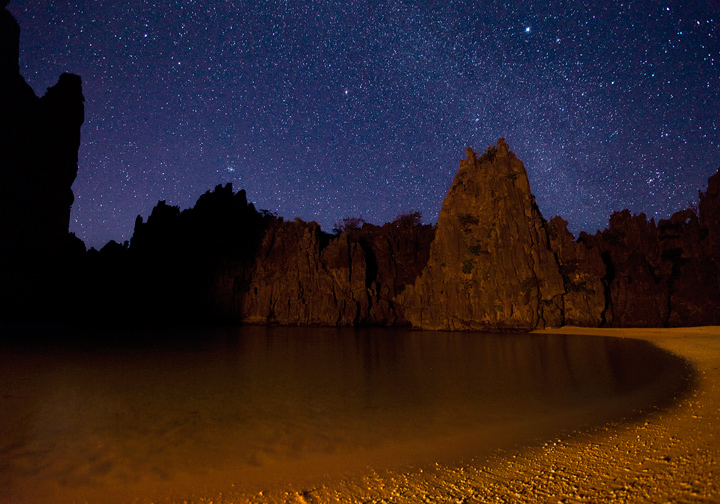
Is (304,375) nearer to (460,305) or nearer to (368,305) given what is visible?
(460,305)

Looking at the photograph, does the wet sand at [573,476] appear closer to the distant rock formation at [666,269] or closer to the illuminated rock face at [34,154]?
the distant rock formation at [666,269]

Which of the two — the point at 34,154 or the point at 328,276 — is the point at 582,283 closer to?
the point at 328,276

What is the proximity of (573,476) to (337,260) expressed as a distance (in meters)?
47.0

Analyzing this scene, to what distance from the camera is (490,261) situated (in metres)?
38.2

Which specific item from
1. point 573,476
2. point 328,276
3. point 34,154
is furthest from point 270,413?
point 34,154

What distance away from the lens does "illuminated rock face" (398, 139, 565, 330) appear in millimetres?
35812

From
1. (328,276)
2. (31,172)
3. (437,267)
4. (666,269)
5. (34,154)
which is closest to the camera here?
(666,269)

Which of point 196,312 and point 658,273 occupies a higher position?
point 658,273

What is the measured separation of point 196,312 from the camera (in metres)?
54.5

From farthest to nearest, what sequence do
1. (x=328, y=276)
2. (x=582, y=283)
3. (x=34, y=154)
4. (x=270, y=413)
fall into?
(x=328, y=276), (x=34, y=154), (x=582, y=283), (x=270, y=413)

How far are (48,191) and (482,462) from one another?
5823cm

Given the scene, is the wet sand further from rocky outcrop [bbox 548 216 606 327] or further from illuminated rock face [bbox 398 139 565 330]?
rocky outcrop [bbox 548 216 606 327]

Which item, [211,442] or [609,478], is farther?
[211,442]

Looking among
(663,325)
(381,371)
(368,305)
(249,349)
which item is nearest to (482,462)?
(381,371)
